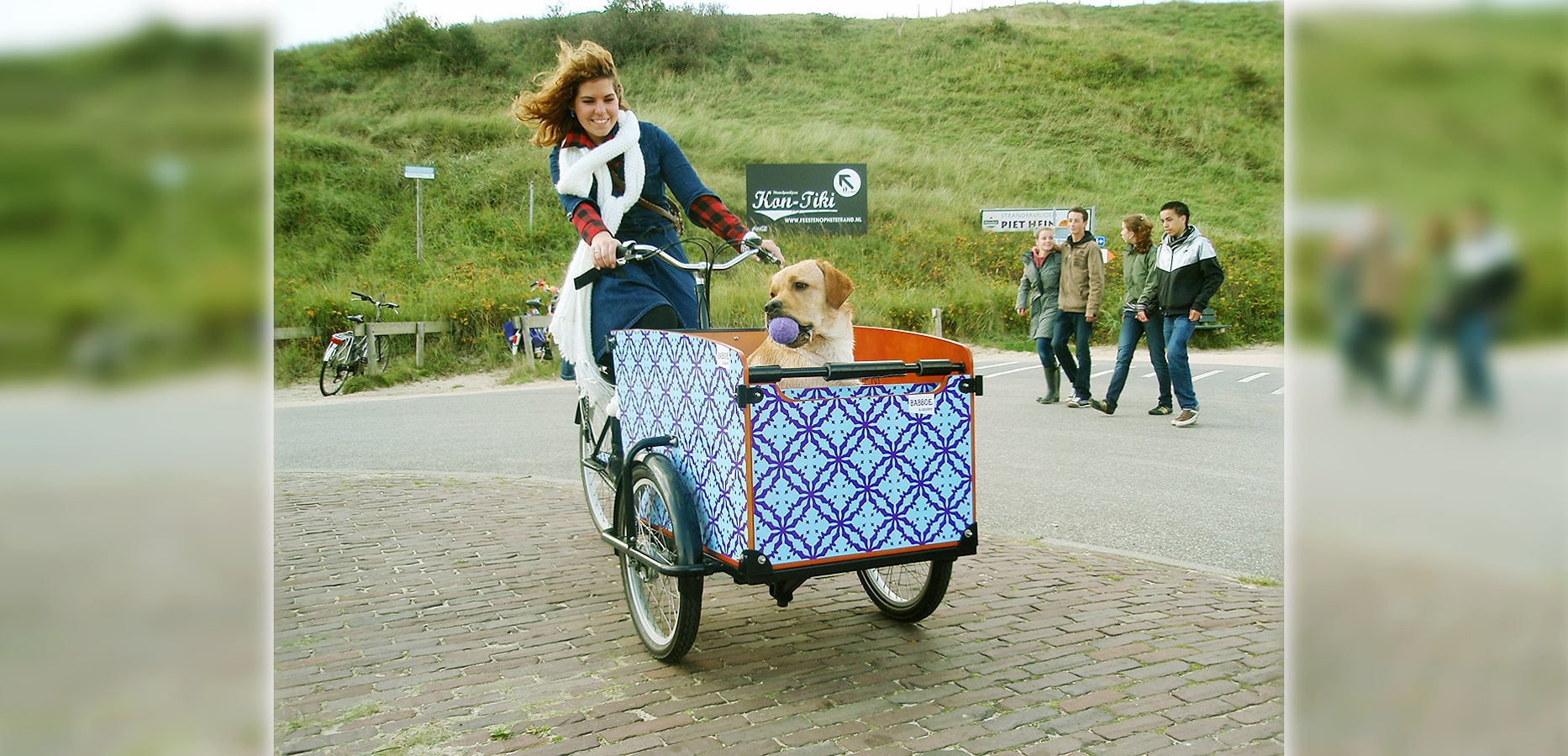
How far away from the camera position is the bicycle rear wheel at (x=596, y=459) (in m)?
4.54

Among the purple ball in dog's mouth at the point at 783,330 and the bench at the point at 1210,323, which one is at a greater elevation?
the bench at the point at 1210,323

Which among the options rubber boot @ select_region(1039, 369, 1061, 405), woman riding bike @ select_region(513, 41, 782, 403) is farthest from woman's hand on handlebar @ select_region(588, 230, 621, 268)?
rubber boot @ select_region(1039, 369, 1061, 405)

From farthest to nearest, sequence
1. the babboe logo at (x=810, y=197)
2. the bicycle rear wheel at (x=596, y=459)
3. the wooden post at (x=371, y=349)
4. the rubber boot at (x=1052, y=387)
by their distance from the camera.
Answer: the babboe logo at (x=810, y=197) → the wooden post at (x=371, y=349) → the rubber boot at (x=1052, y=387) → the bicycle rear wheel at (x=596, y=459)

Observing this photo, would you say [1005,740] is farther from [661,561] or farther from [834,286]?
[834,286]

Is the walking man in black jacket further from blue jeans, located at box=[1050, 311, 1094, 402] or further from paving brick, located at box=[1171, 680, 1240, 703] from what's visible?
paving brick, located at box=[1171, 680, 1240, 703]

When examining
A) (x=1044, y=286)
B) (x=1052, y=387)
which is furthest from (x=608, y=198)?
(x=1052, y=387)

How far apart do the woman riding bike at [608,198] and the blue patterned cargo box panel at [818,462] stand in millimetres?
850

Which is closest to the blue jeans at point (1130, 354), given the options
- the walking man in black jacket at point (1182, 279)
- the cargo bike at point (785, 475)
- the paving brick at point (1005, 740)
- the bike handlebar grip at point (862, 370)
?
the walking man in black jacket at point (1182, 279)

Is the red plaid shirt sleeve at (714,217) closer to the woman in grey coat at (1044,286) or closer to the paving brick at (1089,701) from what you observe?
the paving brick at (1089,701)

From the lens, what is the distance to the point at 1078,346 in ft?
34.8

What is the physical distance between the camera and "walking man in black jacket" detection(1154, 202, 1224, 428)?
877 cm

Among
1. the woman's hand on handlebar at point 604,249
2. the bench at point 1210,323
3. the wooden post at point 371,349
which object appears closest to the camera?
the woman's hand on handlebar at point 604,249
